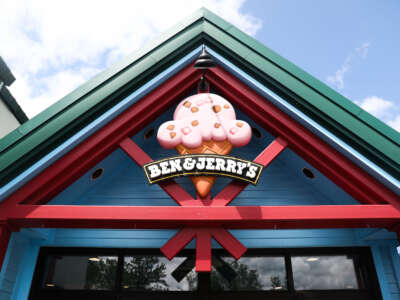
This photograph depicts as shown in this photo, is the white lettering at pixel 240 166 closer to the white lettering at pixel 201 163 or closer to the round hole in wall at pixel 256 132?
the white lettering at pixel 201 163

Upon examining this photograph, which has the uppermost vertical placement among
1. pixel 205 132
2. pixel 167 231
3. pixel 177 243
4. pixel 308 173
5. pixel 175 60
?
pixel 175 60

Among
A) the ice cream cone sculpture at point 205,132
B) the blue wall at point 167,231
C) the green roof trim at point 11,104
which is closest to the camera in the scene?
the ice cream cone sculpture at point 205,132

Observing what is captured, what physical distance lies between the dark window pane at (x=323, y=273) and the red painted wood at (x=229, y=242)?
2.31 m

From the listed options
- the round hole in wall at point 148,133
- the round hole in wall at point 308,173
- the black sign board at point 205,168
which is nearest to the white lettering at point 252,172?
the black sign board at point 205,168

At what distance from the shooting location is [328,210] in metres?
4.35

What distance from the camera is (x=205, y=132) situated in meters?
4.91

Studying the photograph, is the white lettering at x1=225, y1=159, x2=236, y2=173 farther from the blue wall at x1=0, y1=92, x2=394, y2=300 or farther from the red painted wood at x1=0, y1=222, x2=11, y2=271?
the red painted wood at x1=0, y1=222, x2=11, y2=271

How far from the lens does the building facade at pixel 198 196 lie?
14.3 ft

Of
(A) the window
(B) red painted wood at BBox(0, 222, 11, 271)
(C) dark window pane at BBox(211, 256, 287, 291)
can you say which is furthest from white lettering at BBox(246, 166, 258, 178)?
(B) red painted wood at BBox(0, 222, 11, 271)

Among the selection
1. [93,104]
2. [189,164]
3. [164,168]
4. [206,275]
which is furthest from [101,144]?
[206,275]

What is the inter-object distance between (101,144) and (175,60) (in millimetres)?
1966

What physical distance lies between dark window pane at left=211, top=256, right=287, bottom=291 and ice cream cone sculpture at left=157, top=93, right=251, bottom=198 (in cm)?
242

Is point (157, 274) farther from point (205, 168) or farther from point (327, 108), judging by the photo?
point (327, 108)

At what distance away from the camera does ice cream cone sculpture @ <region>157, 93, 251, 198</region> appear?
16.1ft
